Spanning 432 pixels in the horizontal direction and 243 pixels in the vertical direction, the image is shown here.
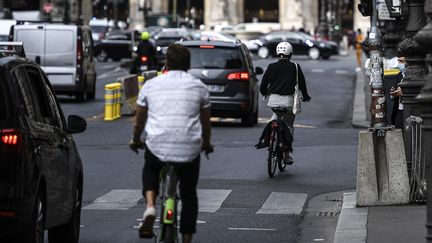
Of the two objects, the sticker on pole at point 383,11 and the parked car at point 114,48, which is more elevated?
the sticker on pole at point 383,11

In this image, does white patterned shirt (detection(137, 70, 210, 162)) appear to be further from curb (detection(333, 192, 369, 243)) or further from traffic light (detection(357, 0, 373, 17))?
traffic light (detection(357, 0, 373, 17))

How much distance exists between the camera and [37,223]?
10.1 metres

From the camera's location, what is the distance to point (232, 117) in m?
29.0

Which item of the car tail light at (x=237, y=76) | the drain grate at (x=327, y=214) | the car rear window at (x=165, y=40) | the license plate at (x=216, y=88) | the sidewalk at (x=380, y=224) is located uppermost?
the car tail light at (x=237, y=76)

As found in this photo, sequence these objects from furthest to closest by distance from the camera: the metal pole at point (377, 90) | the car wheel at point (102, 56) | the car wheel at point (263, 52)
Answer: the car wheel at point (263, 52), the car wheel at point (102, 56), the metal pole at point (377, 90)

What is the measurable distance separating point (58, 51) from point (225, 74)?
937 centimetres

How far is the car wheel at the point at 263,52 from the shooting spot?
79.2 m

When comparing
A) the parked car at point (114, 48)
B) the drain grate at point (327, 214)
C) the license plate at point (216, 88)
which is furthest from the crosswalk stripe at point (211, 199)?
the parked car at point (114, 48)

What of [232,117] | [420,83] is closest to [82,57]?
[232,117]

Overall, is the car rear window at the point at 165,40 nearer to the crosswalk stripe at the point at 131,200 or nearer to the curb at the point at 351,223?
the crosswalk stripe at the point at 131,200

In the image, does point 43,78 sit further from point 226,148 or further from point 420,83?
point 226,148

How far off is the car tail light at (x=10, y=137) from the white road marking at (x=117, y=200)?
5.88 m

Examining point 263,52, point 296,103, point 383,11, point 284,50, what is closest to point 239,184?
point 296,103

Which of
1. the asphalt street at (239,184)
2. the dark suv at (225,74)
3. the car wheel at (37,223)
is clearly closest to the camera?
the car wheel at (37,223)
